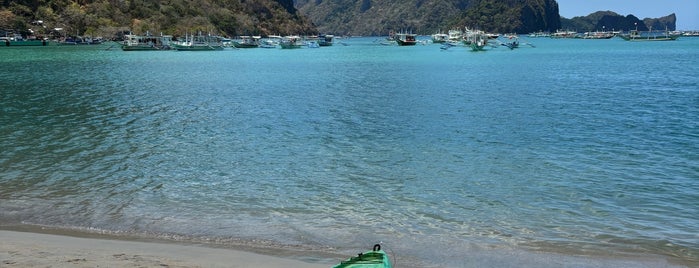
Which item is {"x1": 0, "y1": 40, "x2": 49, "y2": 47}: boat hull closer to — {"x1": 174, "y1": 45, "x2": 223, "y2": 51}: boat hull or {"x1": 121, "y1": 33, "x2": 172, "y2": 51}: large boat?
{"x1": 121, "y1": 33, "x2": 172, "y2": 51}: large boat

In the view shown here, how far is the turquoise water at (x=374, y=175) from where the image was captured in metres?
13.1

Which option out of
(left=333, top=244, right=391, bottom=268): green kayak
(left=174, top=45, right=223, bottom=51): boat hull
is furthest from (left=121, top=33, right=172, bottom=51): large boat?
(left=333, top=244, right=391, bottom=268): green kayak

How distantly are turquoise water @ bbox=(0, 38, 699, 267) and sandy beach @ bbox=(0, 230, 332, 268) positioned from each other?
1.09m

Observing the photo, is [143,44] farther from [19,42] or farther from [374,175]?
[374,175]

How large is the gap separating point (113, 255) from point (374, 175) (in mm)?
9865

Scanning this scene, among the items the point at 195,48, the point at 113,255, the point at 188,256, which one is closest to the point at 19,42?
the point at 195,48

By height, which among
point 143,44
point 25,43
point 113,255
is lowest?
point 113,255

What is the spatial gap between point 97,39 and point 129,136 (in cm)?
17643

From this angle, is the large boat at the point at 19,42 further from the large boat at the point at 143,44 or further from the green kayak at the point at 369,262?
the green kayak at the point at 369,262

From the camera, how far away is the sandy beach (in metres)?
10.3

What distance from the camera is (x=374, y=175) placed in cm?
1942

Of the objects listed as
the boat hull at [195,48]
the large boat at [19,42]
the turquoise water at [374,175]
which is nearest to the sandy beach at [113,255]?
the turquoise water at [374,175]

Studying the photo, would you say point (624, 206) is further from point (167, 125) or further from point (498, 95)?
point (498, 95)

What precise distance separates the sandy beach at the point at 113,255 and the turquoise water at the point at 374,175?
3.57 ft
